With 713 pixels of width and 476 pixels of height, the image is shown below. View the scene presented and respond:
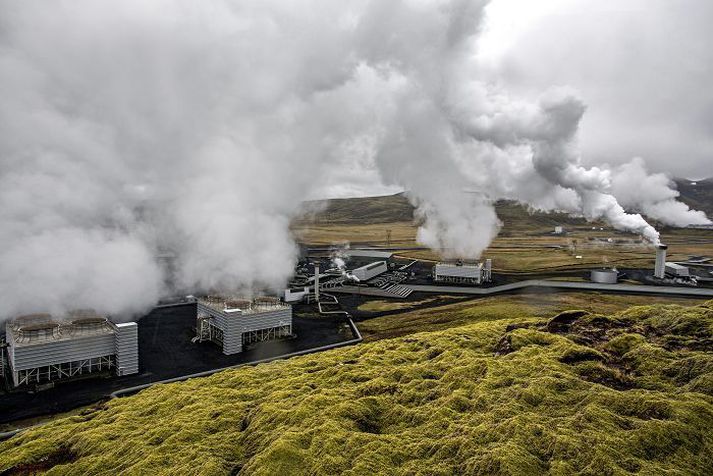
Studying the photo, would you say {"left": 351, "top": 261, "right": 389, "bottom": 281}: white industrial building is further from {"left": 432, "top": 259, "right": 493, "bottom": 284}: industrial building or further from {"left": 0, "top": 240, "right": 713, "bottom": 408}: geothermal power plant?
{"left": 432, "top": 259, "right": 493, "bottom": 284}: industrial building

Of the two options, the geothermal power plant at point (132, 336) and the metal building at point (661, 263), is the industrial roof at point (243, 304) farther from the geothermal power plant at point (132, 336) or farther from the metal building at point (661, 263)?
the metal building at point (661, 263)

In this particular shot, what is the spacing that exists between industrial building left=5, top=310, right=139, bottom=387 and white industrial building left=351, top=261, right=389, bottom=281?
2141 inches

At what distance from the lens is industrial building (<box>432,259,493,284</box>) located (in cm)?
9256

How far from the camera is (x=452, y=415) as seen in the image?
48.0 feet

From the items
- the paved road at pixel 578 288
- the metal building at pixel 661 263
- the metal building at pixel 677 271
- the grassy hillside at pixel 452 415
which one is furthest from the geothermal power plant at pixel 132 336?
the metal building at pixel 677 271

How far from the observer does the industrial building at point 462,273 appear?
9256 centimetres

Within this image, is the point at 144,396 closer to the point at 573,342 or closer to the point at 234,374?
the point at 234,374

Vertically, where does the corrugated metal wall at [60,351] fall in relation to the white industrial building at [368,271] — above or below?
below

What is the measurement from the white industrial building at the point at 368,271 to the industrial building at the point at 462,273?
41.9ft

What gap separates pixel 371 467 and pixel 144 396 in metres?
16.5

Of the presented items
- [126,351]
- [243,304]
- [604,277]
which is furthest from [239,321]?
[604,277]

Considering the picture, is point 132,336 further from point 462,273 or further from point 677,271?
point 677,271

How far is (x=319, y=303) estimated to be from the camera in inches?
2815

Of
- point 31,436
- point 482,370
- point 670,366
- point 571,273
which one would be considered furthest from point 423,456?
point 571,273
